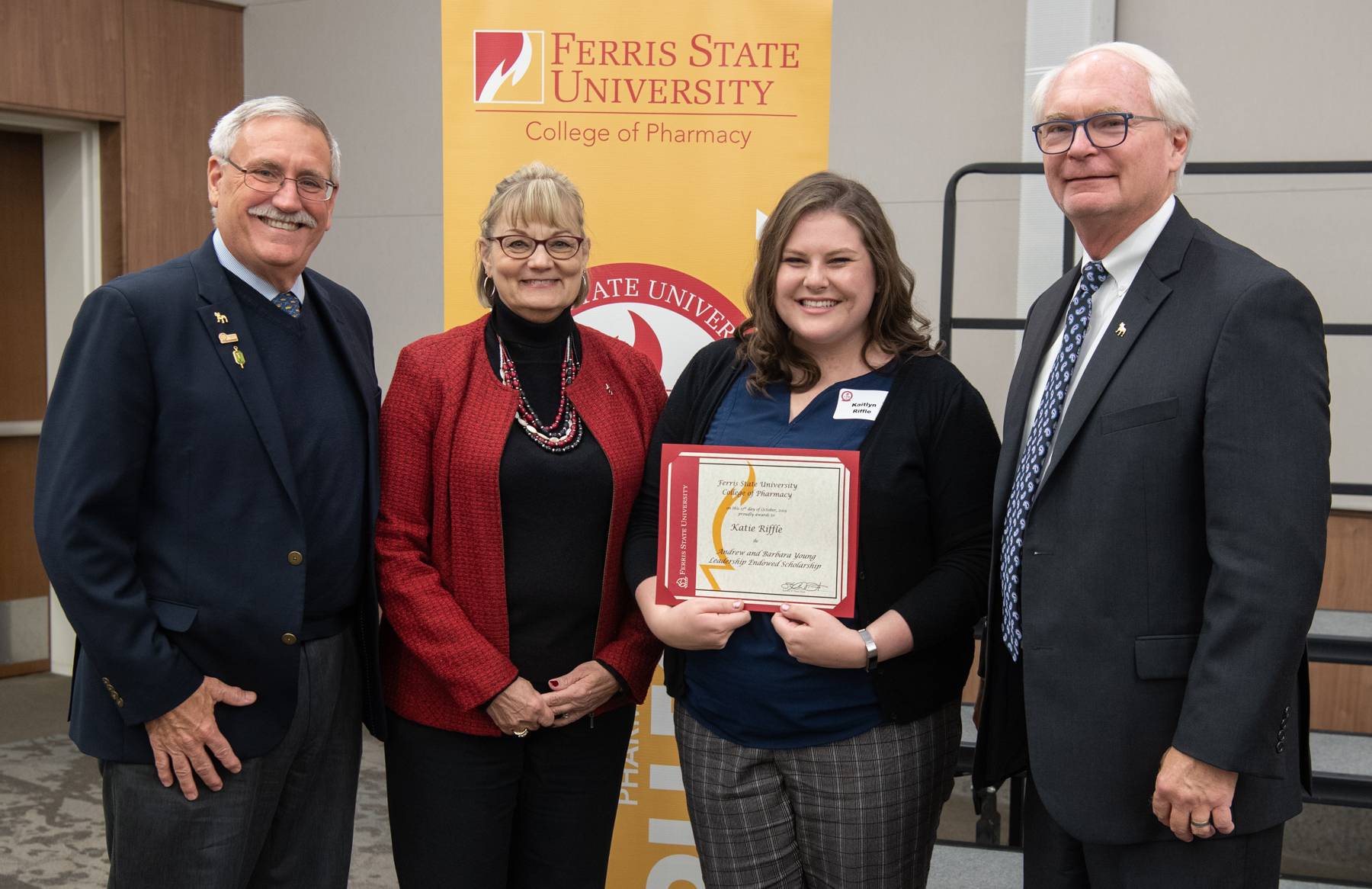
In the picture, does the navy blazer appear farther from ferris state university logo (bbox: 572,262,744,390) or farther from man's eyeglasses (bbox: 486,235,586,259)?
ferris state university logo (bbox: 572,262,744,390)

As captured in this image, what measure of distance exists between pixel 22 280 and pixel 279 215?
483cm

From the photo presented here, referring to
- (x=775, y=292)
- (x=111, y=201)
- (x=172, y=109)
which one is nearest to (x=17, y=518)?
(x=111, y=201)

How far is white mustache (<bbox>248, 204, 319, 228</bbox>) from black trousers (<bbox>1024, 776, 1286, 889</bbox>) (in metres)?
1.55

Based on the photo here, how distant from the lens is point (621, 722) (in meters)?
2.28

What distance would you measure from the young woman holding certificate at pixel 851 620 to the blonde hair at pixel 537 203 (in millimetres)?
377

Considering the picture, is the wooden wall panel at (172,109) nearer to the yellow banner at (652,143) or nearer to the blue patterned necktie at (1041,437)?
the yellow banner at (652,143)

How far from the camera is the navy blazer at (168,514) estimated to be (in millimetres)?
1770

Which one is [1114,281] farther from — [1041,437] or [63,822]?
[63,822]

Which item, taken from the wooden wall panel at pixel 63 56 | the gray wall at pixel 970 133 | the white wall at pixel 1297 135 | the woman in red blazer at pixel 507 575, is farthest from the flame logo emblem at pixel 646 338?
the wooden wall panel at pixel 63 56

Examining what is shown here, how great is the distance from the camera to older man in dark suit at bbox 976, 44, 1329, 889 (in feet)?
4.91

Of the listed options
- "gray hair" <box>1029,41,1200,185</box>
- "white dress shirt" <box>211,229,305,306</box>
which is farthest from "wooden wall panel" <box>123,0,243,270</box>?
"gray hair" <box>1029,41,1200,185</box>

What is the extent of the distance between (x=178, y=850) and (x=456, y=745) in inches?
19.1

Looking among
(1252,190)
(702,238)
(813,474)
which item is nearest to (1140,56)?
(813,474)

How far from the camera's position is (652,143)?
2924 millimetres
